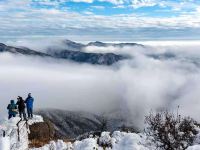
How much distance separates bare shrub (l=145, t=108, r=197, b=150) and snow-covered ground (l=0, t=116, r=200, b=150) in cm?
54

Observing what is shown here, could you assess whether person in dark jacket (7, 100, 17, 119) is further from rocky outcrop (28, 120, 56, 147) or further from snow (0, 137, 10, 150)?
snow (0, 137, 10, 150)

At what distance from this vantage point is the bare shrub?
2161cm

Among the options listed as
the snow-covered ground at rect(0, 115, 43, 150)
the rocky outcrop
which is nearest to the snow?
the snow-covered ground at rect(0, 115, 43, 150)

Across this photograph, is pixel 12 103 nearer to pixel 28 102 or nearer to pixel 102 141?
pixel 28 102

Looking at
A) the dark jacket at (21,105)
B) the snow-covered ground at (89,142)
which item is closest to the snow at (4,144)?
the snow-covered ground at (89,142)

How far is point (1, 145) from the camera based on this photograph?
35.6 feet

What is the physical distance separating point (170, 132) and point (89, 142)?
446 centimetres

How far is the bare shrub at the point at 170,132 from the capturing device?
21609mm

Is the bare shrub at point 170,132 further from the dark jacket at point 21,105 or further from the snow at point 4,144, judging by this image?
the dark jacket at point 21,105

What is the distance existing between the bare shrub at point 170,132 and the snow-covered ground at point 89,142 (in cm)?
54

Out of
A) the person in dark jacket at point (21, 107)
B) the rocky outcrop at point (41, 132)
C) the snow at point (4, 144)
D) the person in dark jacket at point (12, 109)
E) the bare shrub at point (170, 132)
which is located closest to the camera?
the snow at point (4, 144)

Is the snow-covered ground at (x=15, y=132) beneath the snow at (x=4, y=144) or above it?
beneath

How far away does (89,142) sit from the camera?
65.1 feet

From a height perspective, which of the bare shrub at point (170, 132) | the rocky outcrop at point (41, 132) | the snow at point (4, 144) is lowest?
the rocky outcrop at point (41, 132)
